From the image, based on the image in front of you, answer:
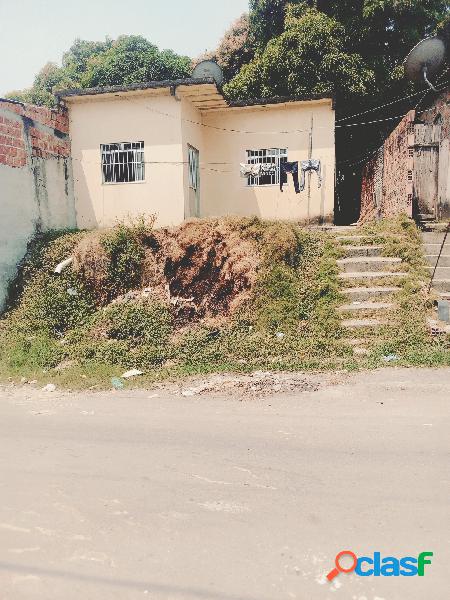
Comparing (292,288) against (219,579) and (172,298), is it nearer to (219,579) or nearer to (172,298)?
(172,298)

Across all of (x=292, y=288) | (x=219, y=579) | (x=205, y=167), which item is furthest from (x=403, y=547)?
(x=205, y=167)

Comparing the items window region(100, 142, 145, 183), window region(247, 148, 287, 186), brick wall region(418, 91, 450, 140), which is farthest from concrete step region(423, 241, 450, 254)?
window region(100, 142, 145, 183)

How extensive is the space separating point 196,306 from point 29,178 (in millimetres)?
5459

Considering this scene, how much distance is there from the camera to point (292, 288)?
8.86m

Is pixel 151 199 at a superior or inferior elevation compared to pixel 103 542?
superior

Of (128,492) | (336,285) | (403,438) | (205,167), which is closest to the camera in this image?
(128,492)

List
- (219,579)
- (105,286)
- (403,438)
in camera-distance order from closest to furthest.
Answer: (219,579)
(403,438)
(105,286)

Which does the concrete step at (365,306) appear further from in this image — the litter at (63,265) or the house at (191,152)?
the litter at (63,265)

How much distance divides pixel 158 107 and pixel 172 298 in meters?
5.94

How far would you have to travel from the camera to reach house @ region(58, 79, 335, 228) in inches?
480

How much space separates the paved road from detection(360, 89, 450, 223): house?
24.2 feet

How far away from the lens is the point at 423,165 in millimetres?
11914

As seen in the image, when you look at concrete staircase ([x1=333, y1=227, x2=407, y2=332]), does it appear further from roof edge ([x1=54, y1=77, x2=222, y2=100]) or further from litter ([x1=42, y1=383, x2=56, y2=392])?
→ roof edge ([x1=54, y1=77, x2=222, y2=100])

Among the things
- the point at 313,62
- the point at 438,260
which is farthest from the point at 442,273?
the point at 313,62
